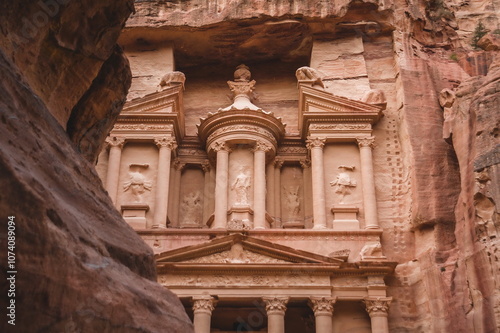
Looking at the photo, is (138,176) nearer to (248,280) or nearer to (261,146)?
(261,146)

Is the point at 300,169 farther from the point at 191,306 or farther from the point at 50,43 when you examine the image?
the point at 50,43

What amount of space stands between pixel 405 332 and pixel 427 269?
1.68 meters

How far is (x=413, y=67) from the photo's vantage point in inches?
781

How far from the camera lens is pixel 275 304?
48.4 ft

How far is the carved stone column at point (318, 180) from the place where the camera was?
1727 centimetres

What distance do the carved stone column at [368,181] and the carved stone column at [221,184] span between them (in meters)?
3.97

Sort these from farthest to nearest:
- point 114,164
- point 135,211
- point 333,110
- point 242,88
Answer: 1. point 242,88
2. point 333,110
3. point 114,164
4. point 135,211

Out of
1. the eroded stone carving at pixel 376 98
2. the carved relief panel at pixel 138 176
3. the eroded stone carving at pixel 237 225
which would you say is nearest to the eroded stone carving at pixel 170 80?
the carved relief panel at pixel 138 176

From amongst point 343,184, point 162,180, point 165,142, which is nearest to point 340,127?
point 343,184

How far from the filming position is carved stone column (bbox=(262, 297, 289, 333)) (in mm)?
14531

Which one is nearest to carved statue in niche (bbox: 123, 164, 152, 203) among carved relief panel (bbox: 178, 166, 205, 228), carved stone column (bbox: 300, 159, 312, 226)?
carved relief panel (bbox: 178, 166, 205, 228)

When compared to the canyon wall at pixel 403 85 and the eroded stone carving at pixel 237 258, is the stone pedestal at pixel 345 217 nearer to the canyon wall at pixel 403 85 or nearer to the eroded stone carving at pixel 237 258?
the canyon wall at pixel 403 85

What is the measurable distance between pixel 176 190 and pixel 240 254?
188 inches

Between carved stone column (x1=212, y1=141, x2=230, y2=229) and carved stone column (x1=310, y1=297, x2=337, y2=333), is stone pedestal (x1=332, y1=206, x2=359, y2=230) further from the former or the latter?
carved stone column (x1=212, y1=141, x2=230, y2=229)
